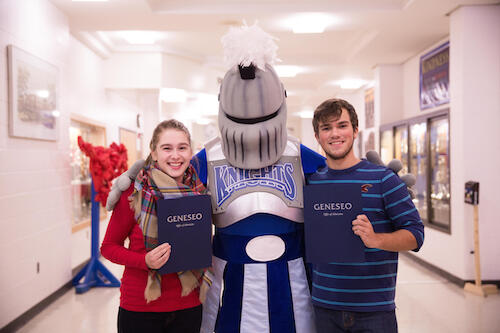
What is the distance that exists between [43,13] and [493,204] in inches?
192

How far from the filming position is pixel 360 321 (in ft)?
5.22

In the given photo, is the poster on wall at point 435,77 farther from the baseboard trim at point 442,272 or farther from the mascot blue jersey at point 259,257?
the mascot blue jersey at point 259,257

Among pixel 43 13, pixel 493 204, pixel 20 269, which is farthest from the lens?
pixel 493 204

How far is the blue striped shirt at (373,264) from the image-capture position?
1.59 metres

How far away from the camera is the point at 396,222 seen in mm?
1611

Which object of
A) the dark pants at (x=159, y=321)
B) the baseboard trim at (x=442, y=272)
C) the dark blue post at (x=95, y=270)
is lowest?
the baseboard trim at (x=442, y=272)

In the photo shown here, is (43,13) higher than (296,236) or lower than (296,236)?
higher

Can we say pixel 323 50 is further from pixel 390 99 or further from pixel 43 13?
pixel 43 13

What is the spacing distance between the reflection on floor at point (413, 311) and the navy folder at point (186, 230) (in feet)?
7.63

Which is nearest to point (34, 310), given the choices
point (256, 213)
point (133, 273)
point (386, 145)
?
point (133, 273)

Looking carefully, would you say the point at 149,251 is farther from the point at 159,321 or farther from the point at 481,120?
the point at 481,120

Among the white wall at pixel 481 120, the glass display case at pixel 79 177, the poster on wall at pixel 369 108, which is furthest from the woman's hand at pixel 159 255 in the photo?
the poster on wall at pixel 369 108

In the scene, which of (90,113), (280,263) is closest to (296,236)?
(280,263)

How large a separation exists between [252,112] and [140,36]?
507 centimetres
